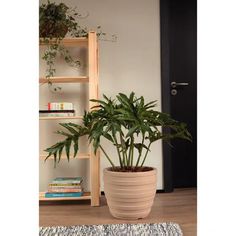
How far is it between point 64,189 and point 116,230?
2.51ft

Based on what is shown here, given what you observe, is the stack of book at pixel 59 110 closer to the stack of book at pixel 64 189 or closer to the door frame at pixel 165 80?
the stack of book at pixel 64 189

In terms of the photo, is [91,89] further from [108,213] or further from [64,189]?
[108,213]

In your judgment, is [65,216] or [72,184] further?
[72,184]

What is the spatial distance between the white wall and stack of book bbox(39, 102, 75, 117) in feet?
0.71

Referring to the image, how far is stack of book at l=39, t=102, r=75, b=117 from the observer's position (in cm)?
260

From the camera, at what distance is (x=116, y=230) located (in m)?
1.92

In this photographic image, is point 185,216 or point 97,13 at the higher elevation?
point 97,13
